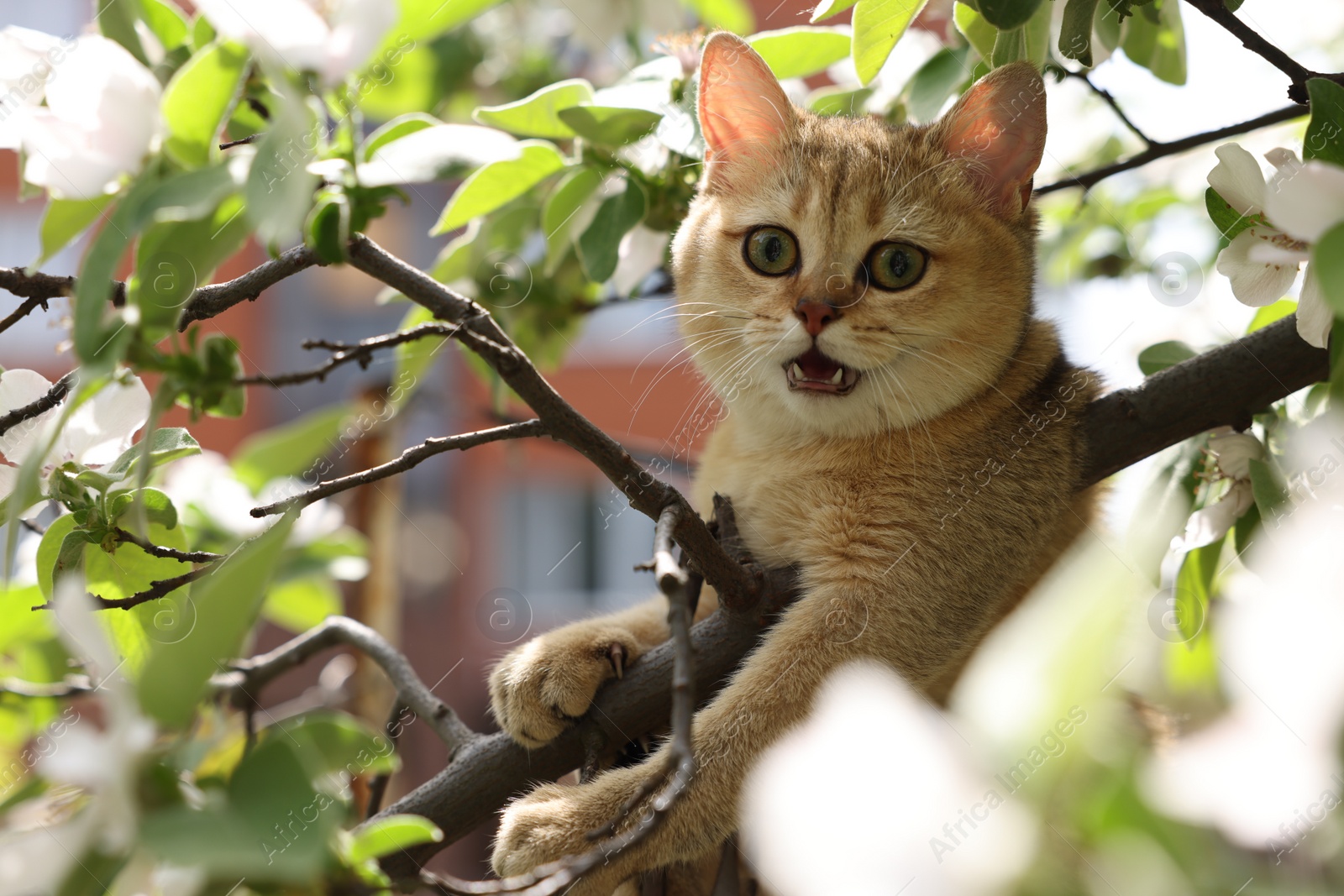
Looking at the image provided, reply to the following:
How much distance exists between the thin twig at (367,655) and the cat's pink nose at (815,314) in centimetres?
79

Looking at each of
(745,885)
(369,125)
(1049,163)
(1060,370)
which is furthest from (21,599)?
(369,125)

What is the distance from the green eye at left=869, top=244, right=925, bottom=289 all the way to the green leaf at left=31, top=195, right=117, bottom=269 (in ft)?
3.55

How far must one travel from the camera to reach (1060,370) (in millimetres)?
1687

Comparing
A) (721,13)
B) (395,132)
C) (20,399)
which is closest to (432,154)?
(395,132)

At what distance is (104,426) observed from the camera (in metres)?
1.14

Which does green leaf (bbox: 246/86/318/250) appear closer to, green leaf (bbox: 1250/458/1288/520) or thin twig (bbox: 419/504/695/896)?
thin twig (bbox: 419/504/695/896)

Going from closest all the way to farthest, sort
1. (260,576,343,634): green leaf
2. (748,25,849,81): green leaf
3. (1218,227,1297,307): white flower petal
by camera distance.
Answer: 1. (1218,227,1297,307): white flower petal
2. (748,25,849,81): green leaf
3. (260,576,343,634): green leaf

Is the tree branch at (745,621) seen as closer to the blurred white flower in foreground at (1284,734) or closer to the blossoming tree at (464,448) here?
the blossoming tree at (464,448)

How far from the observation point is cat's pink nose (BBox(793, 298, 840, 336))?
1.47m

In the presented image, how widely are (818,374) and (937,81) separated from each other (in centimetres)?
51

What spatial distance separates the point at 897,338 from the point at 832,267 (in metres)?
0.16

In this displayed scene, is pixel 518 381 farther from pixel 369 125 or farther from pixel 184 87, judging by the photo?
pixel 369 125

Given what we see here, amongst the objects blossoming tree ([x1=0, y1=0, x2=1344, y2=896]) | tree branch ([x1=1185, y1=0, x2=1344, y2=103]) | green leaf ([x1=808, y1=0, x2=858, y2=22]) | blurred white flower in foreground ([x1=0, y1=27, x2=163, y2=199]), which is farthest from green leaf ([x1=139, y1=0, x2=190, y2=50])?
tree branch ([x1=1185, y1=0, x2=1344, y2=103])

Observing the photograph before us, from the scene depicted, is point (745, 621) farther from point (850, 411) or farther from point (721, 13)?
point (721, 13)
